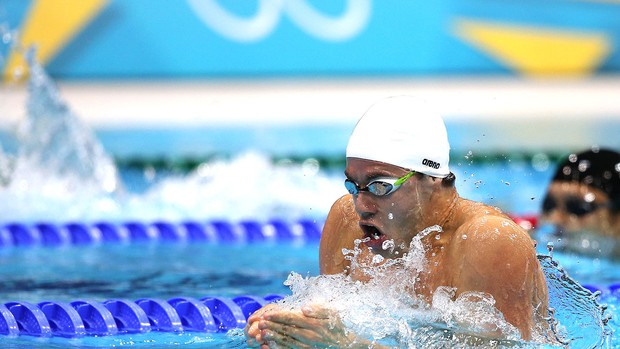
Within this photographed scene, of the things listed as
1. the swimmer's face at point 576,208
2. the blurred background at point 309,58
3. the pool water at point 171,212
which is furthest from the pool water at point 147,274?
the blurred background at point 309,58

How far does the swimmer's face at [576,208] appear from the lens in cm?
442

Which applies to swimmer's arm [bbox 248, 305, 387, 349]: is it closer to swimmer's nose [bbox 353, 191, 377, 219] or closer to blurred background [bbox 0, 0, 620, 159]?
swimmer's nose [bbox 353, 191, 377, 219]

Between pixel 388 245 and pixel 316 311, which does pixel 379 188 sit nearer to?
pixel 388 245

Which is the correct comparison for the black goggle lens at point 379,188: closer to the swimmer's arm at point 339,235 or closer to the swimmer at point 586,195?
the swimmer's arm at point 339,235

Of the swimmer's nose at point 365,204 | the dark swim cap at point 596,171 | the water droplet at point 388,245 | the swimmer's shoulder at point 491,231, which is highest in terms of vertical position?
the dark swim cap at point 596,171

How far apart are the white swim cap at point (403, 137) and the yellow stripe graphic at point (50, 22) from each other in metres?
8.62

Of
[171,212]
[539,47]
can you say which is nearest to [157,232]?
[171,212]

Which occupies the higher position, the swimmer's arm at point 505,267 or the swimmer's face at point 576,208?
the swimmer's face at point 576,208

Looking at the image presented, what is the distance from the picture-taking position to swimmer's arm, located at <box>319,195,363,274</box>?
2.55 metres

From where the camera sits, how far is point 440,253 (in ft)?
7.88

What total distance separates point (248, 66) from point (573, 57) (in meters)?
3.53

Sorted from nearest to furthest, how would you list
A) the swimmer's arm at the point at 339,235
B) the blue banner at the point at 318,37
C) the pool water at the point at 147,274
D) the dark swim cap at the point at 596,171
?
the swimmer's arm at the point at 339,235, the pool water at the point at 147,274, the dark swim cap at the point at 596,171, the blue banner at the point at 318,37

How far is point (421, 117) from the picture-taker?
2.35 metres

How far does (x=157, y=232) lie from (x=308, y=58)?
6.30m
